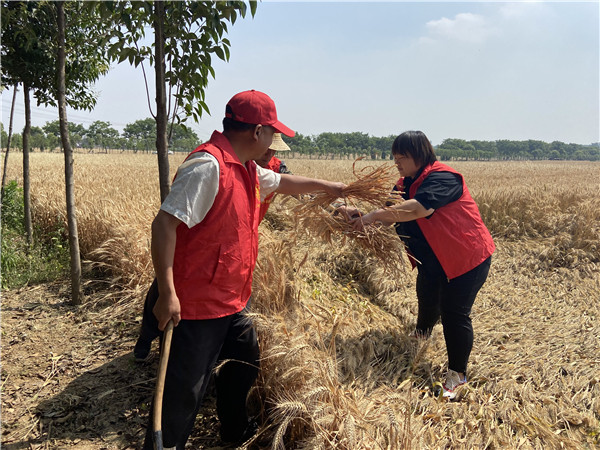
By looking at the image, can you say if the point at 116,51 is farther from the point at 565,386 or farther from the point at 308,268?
the point at 565,386

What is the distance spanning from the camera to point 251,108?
171 cm

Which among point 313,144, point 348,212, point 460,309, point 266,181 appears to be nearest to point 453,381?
point 460,309

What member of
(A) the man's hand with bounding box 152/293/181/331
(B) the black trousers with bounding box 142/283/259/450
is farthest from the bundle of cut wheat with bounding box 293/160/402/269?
(A) the man's hand with bounding box 152/293/181/331

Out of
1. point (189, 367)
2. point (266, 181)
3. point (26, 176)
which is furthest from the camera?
point (26, 176)

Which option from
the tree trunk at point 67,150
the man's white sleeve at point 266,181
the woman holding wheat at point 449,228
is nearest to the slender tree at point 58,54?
the tree trunk at point 67,150

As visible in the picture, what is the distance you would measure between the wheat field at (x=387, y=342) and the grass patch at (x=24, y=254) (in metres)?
0.30

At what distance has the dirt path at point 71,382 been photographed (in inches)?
87.4

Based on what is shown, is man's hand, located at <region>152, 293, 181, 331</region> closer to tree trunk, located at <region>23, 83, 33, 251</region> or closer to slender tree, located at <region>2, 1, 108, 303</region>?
slender tree, located at <region>2, 1, 108, 303</region>

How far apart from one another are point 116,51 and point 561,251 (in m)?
6.72

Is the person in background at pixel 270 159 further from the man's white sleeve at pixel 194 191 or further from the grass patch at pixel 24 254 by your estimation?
the grass patch at pixel 24 254

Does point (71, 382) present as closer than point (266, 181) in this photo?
No

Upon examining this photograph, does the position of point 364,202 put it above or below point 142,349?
above

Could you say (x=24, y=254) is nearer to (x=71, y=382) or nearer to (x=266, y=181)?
(x=71, y=382)

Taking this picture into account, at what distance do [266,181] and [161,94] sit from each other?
1197mm
